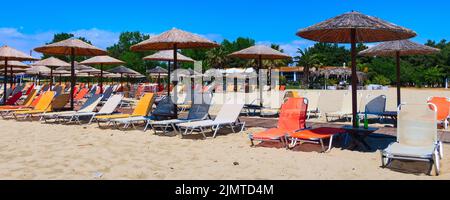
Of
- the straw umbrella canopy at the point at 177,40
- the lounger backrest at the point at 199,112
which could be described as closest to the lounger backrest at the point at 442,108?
the lounger backrest at the point at 199,112

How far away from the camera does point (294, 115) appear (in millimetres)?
7117

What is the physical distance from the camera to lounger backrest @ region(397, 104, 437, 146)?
5266 mm

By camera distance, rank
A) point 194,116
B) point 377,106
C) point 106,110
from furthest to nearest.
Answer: point 106,110 → point 377,106 → point 194,116

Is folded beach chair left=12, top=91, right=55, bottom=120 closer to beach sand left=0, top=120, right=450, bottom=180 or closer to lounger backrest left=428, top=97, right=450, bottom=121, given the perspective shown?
beach sand left=0, top=120, right=450, bottom=180

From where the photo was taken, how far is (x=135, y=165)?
523 centimetres

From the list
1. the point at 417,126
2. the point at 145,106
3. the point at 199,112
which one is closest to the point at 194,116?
the point at 199,112

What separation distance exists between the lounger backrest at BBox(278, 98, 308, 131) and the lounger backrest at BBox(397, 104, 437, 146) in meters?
1.83

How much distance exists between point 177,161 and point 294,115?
A: 100 inches
